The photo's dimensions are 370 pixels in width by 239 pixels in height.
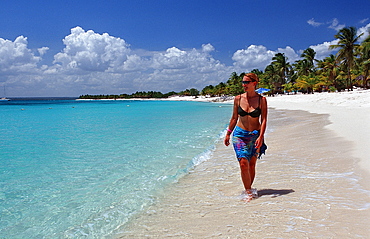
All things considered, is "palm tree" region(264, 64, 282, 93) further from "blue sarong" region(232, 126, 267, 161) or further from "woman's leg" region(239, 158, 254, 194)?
"blue sarong" region(232, 126, 267, 161)

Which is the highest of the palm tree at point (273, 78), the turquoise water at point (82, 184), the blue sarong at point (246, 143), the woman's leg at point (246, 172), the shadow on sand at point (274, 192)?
the palm tree at point (273, 78)

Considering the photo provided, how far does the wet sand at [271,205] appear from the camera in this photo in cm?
344

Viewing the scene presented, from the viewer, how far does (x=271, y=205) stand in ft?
13.9

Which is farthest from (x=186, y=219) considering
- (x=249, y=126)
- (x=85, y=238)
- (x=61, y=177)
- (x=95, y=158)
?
(x=95, y=158)

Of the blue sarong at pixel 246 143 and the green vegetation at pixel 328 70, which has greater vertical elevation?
the green vegetation at pixel 328 70

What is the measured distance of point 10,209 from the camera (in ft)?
16.9

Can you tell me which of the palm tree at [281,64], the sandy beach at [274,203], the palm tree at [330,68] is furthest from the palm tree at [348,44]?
the sandy beach at [274,203]

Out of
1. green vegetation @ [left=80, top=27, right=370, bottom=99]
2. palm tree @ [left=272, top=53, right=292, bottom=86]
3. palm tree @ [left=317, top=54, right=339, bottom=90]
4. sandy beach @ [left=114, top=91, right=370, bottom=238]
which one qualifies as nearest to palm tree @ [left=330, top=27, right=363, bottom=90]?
green vegetation @ [left=80, top=27, right=370, bottom=99]

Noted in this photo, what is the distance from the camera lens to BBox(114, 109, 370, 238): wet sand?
3.44 meters

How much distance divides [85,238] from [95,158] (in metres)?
6.09

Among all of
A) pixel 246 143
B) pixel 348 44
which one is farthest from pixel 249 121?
pixel 348 44

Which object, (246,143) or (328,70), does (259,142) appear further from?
(328,70)

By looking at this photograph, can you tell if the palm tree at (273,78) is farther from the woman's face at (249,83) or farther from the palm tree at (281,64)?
the woman's face at (249,83)

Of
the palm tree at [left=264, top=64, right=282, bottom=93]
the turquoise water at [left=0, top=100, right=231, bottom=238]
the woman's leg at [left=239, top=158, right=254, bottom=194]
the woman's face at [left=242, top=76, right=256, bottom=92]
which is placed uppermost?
the palm tree at [left=264, top=64, right=282, bottom=93]
